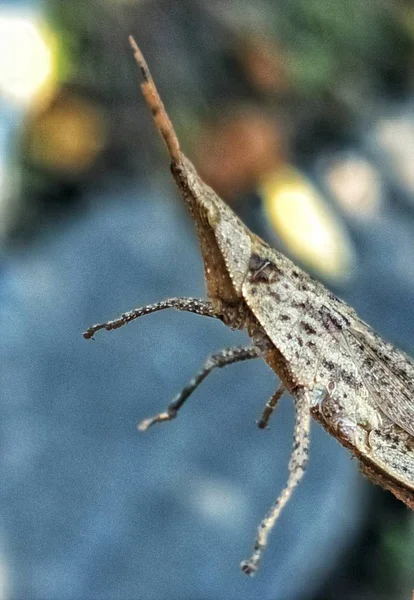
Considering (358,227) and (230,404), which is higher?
(358,227)

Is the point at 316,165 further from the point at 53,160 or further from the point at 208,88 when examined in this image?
the point at 53,160

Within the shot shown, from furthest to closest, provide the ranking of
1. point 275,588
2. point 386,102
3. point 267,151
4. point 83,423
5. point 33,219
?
Result: point 386,102 < point 267,151 < point 33,219 < point 83,423 < point 275,588

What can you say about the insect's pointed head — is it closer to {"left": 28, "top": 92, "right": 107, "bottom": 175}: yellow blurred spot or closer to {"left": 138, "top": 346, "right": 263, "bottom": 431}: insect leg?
{"left": 138, "top": 346, "right": 263, "bottom": 431}: insect leg

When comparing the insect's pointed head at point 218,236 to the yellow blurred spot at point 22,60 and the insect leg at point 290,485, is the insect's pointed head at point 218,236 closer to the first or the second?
the insect leg at point 290,485

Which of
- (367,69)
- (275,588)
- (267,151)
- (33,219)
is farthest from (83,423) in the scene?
(367,69)

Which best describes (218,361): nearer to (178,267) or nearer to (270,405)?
(270,405)

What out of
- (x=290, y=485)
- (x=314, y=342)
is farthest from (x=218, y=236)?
(x=290, y=485)

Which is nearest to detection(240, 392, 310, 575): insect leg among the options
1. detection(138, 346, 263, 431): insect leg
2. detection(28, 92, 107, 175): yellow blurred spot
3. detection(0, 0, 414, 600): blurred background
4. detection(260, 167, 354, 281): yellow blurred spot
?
detection(138, 346, 263, 431): insect leg
